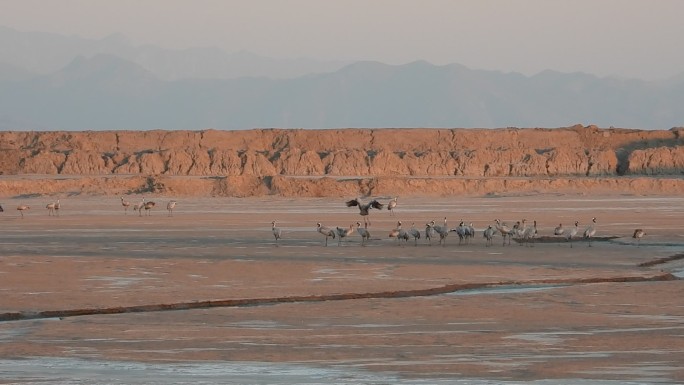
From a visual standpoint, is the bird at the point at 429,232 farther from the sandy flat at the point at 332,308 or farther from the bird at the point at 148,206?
the bird at the point at 148,206

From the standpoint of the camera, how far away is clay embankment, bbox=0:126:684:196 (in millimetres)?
60406

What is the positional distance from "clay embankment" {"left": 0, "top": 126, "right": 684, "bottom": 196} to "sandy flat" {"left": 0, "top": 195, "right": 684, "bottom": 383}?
24862 mm

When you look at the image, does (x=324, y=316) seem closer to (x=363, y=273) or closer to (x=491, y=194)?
(x=363, y=273)

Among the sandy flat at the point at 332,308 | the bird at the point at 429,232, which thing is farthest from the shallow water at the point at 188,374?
the bird at the point at 429,232

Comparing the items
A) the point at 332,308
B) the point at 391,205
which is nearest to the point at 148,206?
the point at 391,205

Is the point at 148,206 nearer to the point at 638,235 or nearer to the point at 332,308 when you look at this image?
the point at 638,235

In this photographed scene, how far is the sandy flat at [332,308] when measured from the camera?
1303 centimetres

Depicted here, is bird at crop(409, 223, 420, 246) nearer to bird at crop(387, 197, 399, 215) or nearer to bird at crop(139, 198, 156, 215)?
bird at crop(387, 197, 399, 215)

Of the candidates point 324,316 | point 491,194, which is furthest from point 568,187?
point 324,316

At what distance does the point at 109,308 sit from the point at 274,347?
4338 millimetres

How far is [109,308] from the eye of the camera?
58.7 feet

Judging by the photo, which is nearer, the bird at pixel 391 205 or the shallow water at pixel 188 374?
the shallow water at pixel 188 374

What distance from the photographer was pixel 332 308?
59.8 ft

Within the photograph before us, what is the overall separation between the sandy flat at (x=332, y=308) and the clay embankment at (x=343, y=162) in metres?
24.9
